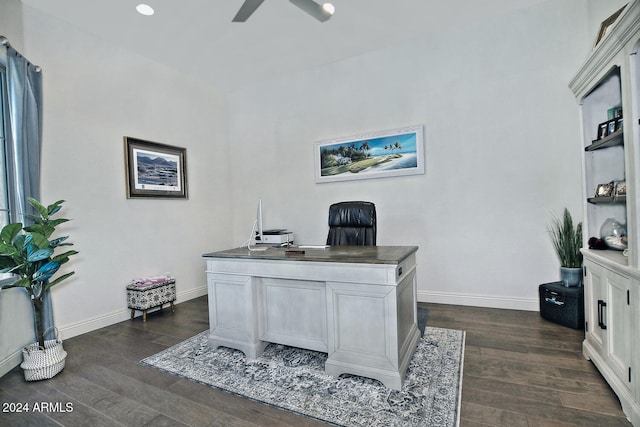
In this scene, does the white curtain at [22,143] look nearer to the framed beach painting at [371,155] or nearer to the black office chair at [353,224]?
the black office chair at [353,224]

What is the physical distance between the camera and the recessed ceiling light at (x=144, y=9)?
111 inches

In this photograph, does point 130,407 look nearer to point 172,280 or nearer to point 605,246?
point 172,280

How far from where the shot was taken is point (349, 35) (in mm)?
3477

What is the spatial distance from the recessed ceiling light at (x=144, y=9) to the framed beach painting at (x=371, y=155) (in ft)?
7.35

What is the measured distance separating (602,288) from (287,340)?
83.3 inches

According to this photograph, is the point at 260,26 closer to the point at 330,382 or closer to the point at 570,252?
the point at 330,382

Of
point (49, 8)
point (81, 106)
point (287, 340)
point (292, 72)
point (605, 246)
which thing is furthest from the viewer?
point (292, 72)

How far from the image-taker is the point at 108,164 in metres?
3.33

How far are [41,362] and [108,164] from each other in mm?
1993

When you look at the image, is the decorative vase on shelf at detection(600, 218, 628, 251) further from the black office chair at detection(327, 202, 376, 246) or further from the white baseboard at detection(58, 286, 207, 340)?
the white baseboard at detection(58, 286, 207, 340)

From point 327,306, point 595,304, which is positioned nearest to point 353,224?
point 327,306

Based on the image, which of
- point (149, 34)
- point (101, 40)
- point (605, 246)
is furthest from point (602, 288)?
point (101, 40)

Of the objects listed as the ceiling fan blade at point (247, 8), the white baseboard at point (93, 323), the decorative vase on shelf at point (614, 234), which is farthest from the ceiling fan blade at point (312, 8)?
the white baseboard at point (93, 323)

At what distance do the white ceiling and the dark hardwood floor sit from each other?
3080mm
